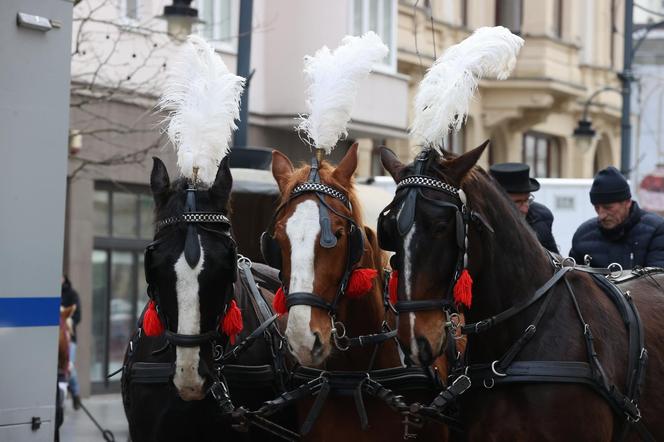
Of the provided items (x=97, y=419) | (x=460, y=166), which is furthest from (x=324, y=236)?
(x=97, y=419)

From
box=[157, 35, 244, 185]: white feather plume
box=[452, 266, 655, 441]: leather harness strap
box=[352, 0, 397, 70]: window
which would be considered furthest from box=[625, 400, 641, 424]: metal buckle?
box=[352, 0, 397, 70]: window

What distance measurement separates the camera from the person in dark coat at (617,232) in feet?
27.9

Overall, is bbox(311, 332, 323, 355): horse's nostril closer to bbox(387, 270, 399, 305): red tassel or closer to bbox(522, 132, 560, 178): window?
bbox(387, 270, 399, 305): red tassel

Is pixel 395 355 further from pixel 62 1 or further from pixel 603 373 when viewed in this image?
pixel 62 1

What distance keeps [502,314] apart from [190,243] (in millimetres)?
1488

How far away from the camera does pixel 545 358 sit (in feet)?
22.5

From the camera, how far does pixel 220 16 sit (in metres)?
24.1

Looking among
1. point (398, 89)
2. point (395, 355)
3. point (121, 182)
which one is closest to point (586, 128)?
point (398, 89)

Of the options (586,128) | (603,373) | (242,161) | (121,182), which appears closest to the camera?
(603,373)

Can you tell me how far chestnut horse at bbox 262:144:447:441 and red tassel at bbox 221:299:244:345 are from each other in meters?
0.28

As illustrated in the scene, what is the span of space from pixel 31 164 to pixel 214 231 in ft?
3.36

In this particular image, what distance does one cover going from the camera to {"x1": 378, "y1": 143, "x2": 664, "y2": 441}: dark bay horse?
6.47 m

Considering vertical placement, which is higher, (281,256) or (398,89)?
(398,89)

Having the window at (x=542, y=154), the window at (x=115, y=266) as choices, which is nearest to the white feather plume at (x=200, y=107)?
the window at (x=115, y=266)
